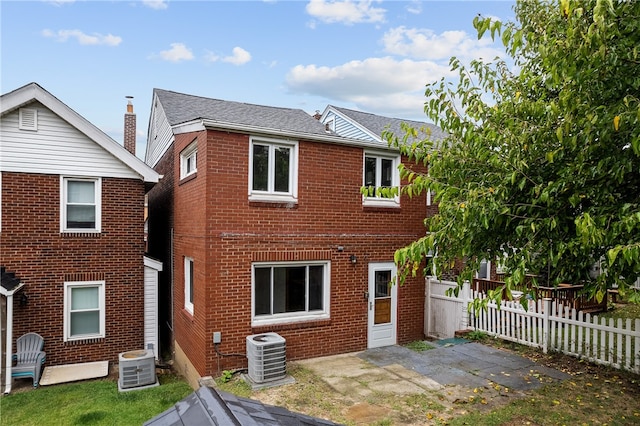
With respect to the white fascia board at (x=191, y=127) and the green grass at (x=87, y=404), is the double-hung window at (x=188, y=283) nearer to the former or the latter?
the green grass at (x=87, y=404)

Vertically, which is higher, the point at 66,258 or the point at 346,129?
the point at 346,129

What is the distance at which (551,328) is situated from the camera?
9.19 meters

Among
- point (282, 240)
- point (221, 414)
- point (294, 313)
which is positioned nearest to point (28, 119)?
point (282, 240)

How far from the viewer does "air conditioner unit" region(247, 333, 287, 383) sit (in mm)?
7603

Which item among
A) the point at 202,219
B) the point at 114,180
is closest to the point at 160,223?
the point at 114,180

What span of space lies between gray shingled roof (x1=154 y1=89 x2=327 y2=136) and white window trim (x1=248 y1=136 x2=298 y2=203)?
3.28ft

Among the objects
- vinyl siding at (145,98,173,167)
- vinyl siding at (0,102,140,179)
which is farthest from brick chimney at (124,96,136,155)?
vinyl siding at (0,102,140,179)

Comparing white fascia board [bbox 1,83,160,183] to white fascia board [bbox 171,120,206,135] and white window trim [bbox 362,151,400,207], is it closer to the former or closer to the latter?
white fascia board [bbox 171,120,206,135]

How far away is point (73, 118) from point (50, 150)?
1037mm

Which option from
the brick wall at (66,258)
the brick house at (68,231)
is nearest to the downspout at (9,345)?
the brick house at (68,231)

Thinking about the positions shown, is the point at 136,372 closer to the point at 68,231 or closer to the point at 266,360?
the point at 266,360

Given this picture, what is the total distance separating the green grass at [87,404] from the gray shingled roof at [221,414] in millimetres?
6219

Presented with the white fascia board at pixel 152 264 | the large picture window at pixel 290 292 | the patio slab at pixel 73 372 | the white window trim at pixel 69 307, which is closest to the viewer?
the large picture window at pixel 290 292

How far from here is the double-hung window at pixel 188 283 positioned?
10000 mm
